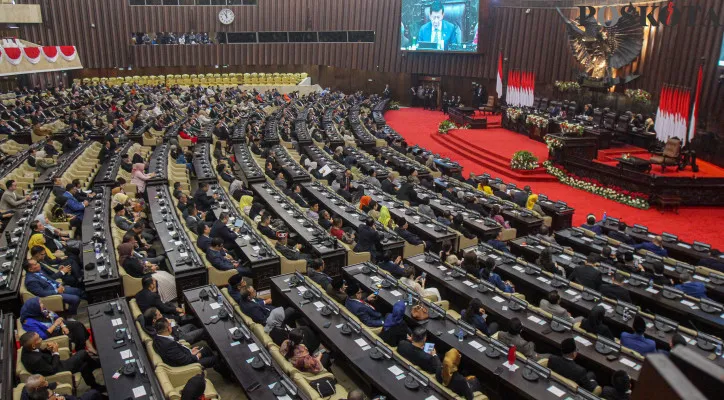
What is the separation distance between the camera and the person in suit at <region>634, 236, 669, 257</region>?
355 inches

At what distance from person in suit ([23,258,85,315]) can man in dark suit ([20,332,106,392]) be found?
1.54m

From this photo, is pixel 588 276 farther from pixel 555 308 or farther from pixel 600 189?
pixel 600 189

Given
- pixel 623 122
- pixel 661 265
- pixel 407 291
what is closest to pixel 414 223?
pixel 407 291

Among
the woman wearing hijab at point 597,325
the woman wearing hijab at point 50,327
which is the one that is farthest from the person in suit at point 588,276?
the woman wearing hijab at point 50,327

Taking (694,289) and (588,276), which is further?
(588,276)

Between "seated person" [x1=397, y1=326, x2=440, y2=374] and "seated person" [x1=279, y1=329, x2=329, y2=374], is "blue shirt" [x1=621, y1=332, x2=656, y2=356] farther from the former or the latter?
"seated person" [x1=279, y1=329, x2=329, y2=374]

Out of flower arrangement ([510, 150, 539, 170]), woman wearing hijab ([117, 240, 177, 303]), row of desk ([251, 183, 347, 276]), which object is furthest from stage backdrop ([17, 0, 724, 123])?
woman wearing hijab ([117, 240, 177, 303])

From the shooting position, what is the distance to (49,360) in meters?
5.45

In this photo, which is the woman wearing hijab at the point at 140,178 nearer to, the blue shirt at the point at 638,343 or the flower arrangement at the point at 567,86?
the blue shirt at the point at 638,343

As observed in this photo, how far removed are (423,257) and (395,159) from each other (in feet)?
23.9

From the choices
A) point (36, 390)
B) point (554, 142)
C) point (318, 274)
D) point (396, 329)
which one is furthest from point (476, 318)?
point (554, 142)

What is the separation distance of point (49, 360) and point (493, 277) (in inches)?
223

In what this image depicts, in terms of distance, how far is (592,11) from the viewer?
730 inches

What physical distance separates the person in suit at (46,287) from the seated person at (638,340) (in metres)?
7.07
